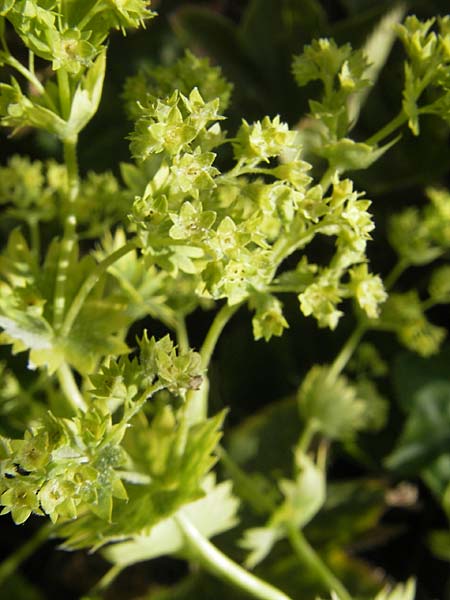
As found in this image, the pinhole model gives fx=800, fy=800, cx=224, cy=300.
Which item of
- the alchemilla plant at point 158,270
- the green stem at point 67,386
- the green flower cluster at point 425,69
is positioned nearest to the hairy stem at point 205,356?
the alchemilla plant at point 158,270

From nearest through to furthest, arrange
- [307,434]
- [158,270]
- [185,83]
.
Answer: [185,83]
[158,270]
[307,434]

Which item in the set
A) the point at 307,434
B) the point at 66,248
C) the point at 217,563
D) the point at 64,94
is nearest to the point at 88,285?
the point at 66,248

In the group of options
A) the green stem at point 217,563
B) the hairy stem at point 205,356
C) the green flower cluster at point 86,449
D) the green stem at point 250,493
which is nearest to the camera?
the green flower cluster at point 86,449

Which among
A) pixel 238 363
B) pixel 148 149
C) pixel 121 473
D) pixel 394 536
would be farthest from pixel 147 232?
pixel 394 536

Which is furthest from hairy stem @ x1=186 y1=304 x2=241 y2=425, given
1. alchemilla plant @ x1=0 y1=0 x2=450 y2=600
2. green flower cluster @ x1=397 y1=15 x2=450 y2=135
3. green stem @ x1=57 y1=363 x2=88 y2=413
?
green flower cluster @ x1=397 y1=15 x2=450 y2=135

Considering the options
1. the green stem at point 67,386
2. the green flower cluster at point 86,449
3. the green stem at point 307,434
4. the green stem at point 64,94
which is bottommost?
the green stem at point 307,434

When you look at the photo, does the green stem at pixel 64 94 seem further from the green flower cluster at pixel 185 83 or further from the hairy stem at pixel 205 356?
the hairy stem at pixel 205 356

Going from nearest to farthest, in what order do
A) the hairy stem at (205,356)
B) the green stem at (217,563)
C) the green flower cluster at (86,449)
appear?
1. the green flower cluster at (86,449)
2. the hairy stem at (205,356)
3. the green stem at (217,563)

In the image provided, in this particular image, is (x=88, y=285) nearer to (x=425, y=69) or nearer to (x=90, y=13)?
(x=90, y=13)

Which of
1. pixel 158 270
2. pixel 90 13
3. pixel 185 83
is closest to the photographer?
pixel 90 13
